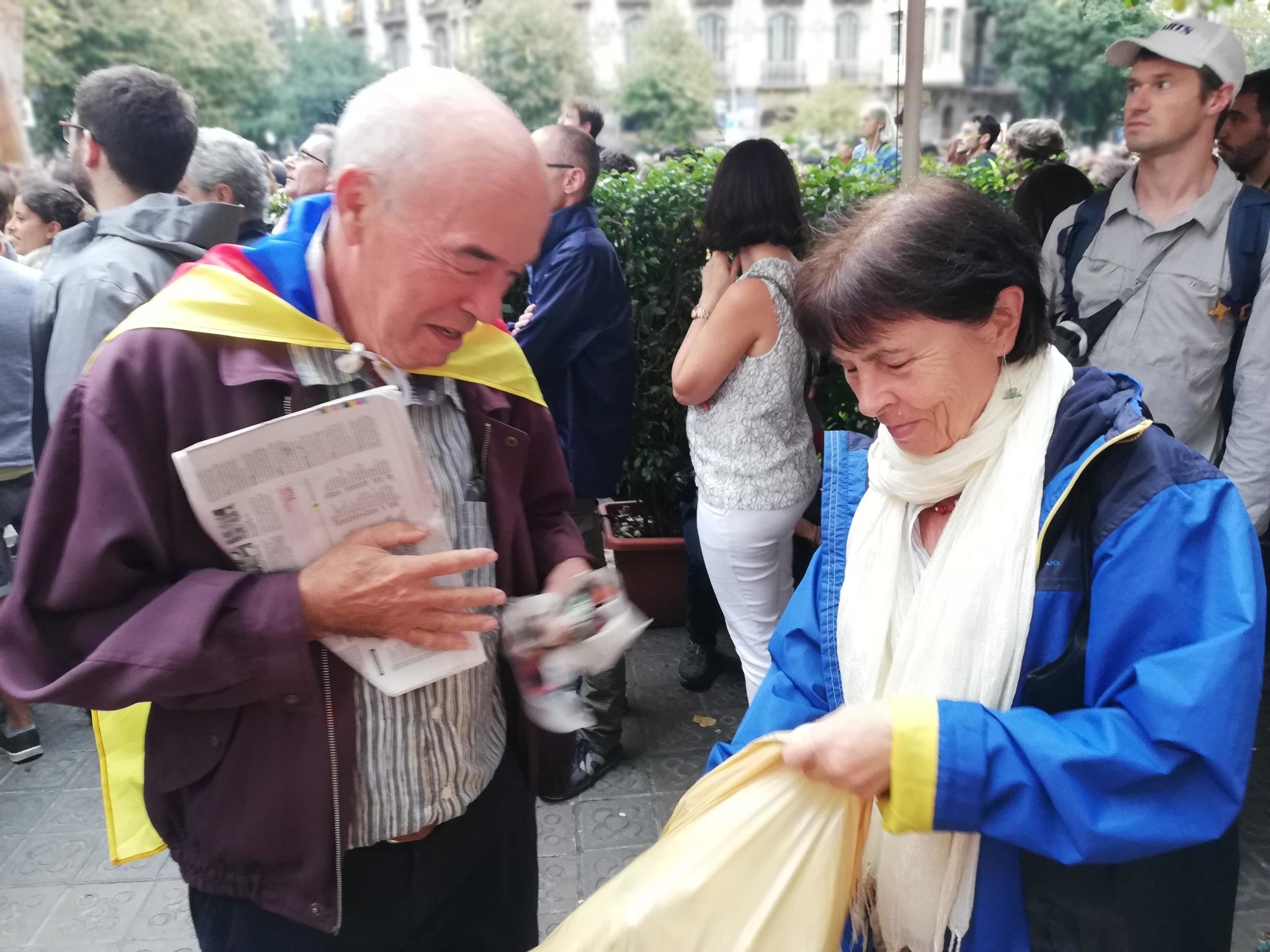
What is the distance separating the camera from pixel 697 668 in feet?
14.0

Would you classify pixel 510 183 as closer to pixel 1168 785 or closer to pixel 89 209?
pixel 1168 785

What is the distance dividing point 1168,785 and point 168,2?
4410 centimetres

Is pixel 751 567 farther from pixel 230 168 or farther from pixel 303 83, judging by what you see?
pixel 303 83

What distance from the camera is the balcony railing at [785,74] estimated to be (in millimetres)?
59969

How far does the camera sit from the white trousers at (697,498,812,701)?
3236mm

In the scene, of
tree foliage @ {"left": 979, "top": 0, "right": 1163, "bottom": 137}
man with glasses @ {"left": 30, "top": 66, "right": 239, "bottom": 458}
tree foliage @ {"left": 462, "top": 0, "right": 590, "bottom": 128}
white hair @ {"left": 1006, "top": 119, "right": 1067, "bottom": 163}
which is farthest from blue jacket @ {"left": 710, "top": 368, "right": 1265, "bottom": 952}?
tree foliage @ {"left": 462, "top": 0, "right": 590, "bottom": 128}

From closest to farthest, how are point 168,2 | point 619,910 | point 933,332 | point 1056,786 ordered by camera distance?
1. point 1056,786
2. point 619,910
3. point 933,332
4. point 168,2

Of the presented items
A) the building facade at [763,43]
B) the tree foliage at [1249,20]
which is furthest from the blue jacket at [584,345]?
the building facade at [763,43]

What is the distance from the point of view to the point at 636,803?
3.44m

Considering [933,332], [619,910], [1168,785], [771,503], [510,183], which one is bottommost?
[771,503]

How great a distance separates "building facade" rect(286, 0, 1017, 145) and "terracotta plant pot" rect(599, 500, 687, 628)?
51902mm

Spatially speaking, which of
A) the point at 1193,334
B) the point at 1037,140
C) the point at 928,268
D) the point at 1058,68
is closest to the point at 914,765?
the point at 928,268

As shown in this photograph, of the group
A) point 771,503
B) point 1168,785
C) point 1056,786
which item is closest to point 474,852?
point 1056,786

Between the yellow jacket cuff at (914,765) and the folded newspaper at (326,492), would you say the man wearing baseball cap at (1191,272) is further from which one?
the folded newspaper at (326,492)
